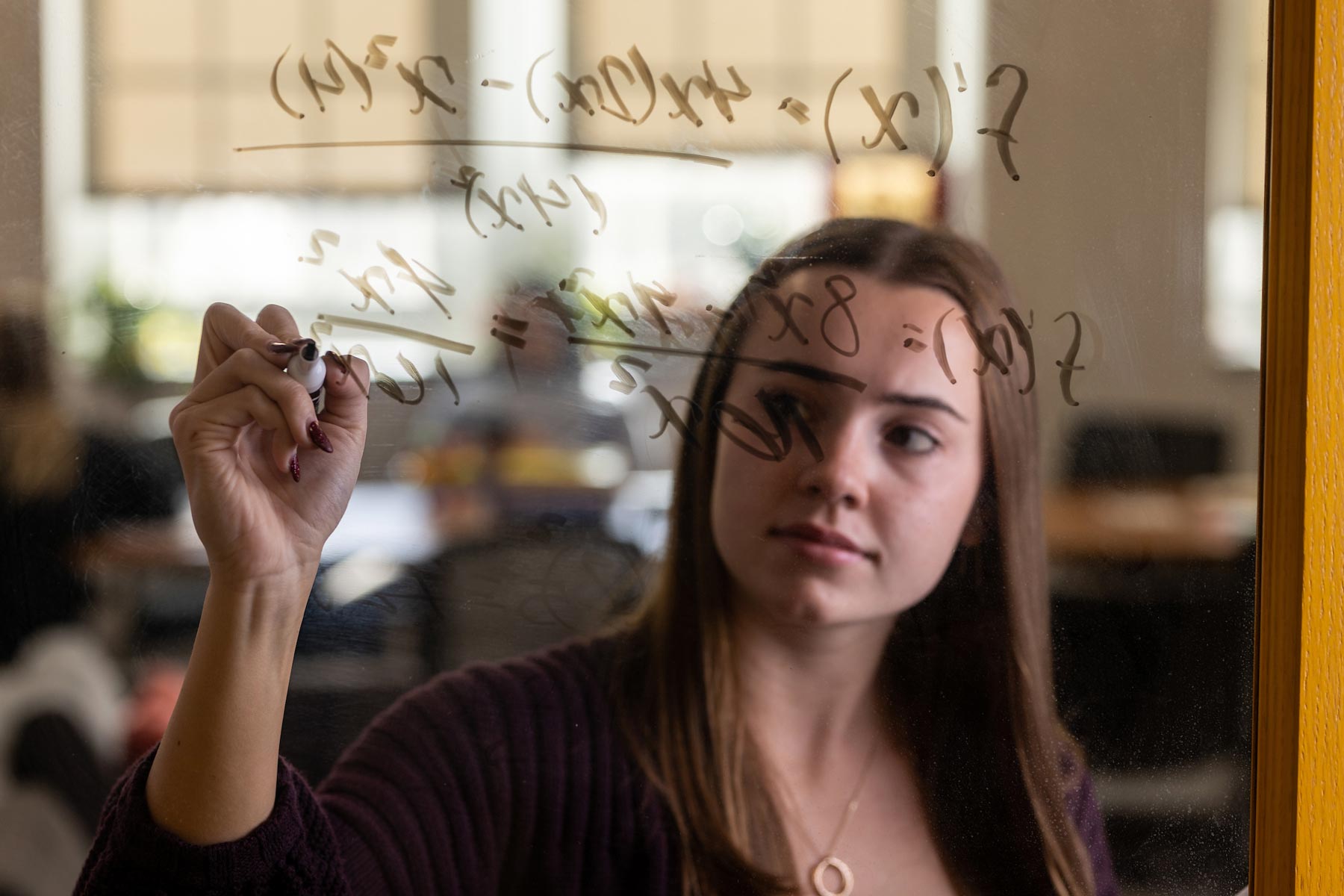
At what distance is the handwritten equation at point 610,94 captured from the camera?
426 mm

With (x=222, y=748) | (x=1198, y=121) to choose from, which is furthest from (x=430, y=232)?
(x=1198, y=121)

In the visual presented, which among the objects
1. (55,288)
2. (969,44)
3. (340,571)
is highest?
(969,44)

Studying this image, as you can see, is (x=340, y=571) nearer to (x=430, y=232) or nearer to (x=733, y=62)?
(x=430, y=232)

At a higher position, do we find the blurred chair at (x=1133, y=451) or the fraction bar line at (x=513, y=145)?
the fraction bar line at (x=513, y=145)

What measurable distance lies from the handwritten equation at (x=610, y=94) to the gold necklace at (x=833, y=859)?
26cm

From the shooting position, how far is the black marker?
405mm

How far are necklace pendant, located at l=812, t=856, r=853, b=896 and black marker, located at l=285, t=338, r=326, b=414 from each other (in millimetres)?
281

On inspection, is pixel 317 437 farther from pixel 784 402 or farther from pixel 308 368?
pixel 784 402

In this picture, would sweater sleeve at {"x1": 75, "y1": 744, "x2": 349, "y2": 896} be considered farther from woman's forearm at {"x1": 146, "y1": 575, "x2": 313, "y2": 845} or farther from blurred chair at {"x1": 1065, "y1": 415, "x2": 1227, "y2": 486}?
blurred chair at {"x1": 1065, "y1": 415, "x2": 1227, "y2": 486}

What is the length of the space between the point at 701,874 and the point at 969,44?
0.37 meters

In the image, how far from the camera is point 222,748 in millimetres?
402

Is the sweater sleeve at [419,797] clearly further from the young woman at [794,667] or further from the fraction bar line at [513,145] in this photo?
the fraction bar line at [513,145]

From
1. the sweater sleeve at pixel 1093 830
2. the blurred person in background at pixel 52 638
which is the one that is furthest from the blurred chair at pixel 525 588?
the sweater sleeve at pixel 1093 830

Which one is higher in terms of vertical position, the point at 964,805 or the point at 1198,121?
the point at 1198,121
